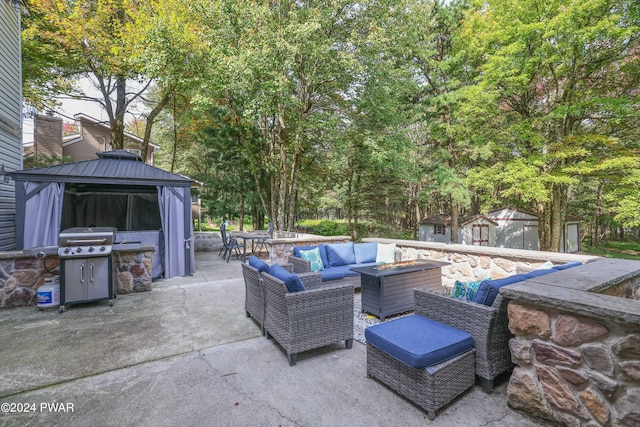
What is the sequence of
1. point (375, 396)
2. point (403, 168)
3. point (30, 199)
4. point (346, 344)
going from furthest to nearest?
point (403, 168) < point (30, 199) < point (346, 344) < point (375, 396)

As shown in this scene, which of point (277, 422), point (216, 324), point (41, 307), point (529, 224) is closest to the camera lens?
point (277, 422)

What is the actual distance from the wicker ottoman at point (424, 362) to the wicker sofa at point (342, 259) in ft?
7.06

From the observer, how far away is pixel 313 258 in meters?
4.96

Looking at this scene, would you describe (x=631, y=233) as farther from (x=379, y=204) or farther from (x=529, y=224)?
(x=379, y=204)

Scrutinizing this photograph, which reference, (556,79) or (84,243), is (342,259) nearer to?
(84,243)

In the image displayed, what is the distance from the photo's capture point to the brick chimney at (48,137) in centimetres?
1477

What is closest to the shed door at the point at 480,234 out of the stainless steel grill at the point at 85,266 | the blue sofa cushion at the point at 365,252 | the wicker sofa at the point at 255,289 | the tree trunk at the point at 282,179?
the tree trunk at the point at 282,179

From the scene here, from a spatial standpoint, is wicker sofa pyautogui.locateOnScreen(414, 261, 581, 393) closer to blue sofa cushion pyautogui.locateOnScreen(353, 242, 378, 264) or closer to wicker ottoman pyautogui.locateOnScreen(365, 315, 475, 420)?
wicker ottoman pyautogui.locateOnScreen(365, 315, 475, 420)

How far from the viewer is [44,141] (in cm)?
1500

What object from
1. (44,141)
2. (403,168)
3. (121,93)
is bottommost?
Answer: (403,168)

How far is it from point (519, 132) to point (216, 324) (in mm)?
10569

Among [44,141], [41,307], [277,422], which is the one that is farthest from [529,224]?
[44,141]

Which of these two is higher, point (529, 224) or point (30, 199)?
point (30, 199)

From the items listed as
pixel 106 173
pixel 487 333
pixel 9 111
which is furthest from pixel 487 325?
pixel 9 111
